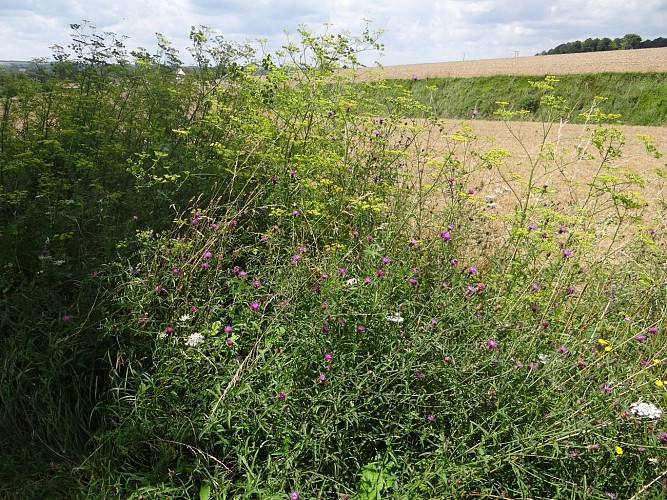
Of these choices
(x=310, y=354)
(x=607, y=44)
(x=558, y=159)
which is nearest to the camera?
(x=310, y=354)

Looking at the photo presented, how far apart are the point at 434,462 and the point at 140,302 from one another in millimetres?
1498

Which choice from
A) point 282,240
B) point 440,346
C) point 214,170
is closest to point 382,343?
point 440,346

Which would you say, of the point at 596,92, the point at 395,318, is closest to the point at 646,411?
the point at 395,318

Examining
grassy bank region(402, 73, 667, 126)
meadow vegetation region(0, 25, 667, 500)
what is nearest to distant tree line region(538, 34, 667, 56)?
grassy bank region(402, 73, 667, 126)

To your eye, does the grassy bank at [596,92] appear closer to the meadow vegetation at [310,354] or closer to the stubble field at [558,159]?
the stubble field at [558,159]

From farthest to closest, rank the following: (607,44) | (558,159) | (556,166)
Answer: (607,44), (556,166), (558,159)

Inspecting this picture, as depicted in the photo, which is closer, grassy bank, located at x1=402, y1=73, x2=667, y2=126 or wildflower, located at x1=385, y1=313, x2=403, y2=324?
wildflower, located at x1=385, y1=313, x2=403, y2=324

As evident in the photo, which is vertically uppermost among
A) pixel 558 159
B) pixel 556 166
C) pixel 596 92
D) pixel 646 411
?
pixel 558 159

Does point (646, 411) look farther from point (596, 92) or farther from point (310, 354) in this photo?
point (596, 92)

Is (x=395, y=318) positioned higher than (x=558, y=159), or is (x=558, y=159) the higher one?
(x=558, y=159)

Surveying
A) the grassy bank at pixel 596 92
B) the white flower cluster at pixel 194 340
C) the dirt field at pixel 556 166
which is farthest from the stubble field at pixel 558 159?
the white flower cluster at pixel 194 340

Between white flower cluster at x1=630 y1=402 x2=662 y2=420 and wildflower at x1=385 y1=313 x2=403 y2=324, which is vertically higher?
wildflower at x1=385 y1=313 x2=403 y2=324

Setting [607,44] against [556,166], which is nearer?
[556,166]

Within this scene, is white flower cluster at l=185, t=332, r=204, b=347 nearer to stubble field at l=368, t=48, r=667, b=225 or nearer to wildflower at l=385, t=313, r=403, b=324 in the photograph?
wildflower at l=385, t=313, r=403, b=324
